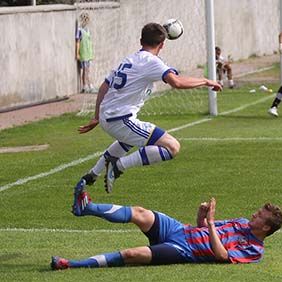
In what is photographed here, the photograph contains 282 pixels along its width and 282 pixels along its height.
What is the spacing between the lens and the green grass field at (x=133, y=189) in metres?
11.0

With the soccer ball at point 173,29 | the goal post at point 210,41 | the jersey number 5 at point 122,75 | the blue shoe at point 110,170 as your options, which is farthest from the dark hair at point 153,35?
the goal post at point 210,41

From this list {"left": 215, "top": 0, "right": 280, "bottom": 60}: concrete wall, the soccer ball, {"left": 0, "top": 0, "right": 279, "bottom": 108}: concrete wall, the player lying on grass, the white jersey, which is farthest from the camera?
{"left": 215, "top": 0, "right": 280, "bottom": 60}: concrete wall

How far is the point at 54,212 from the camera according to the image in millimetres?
15227

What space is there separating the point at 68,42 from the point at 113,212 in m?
21.7

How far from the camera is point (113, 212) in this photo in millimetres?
11328

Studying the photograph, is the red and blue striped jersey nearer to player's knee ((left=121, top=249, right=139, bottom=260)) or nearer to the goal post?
player's knee ((left=121, top=249, right=139, bottom=260))

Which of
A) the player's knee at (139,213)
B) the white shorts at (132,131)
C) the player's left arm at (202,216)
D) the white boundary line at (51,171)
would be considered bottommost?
the white boundary line at (51,171)

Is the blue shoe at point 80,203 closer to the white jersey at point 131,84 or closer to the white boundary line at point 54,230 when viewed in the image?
the white jersey at point 131,84

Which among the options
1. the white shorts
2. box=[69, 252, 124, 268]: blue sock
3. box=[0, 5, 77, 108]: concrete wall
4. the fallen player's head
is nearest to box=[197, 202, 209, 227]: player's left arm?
the fallen player's head

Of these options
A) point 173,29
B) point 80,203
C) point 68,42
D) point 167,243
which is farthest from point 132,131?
point 68,42

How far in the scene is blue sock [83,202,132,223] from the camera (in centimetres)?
1127

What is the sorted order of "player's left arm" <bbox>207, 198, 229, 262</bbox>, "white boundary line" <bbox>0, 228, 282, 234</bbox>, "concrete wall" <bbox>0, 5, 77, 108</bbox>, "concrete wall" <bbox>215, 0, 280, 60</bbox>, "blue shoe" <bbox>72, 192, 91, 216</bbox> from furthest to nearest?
1. "concrete wall" <bbox>215, 0, 280, 60</bbox>
2. "concrete wall" <bbox>0, 5, 77, 108</bbox>
3. "white boundary line" <bbox>0, 228, 282, 234</bbox>
4. "blue shoe" <bbox>72, 192, 91, 216</bbox>
5. "player's left arm" <bbox>207, 198, 229, 262</bbox>

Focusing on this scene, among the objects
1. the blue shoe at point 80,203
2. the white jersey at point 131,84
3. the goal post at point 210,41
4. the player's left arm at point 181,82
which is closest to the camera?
the blue shoe at point 80,203

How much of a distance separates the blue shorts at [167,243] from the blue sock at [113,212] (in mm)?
267
